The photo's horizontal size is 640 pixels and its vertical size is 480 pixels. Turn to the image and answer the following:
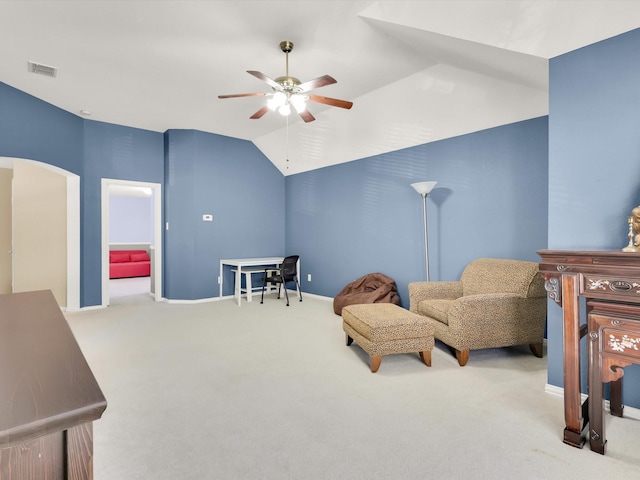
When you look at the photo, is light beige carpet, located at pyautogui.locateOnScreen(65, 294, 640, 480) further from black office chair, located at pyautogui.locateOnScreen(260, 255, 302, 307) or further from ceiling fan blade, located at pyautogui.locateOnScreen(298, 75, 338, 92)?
ceiling fan blade, located at pyautogui.locateOnScreen(298, 75, 338, 92)

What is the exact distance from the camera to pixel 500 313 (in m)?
2.90

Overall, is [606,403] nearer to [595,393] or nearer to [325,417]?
[595,393]

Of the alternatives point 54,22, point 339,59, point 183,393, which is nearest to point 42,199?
point 54,22

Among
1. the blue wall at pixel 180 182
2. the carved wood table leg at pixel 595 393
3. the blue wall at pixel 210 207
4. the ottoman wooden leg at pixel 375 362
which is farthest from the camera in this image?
the blue wall at pixel 210 207

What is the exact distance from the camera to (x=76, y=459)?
51 cm

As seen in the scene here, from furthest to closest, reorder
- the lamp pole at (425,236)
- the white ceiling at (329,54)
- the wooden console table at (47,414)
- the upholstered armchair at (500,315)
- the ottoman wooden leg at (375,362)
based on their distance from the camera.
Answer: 1. the lamp pole at (425,236)
2. the upholstered armchair at (500,315)
3. the ottoman wooden leg at (375,362)
4. the white ceiling at (329,54)
5. the wooden console table at (47,414)

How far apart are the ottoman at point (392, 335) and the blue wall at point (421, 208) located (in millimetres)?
1490

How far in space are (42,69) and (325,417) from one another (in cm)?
428

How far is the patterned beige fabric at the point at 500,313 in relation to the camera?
286 centimetres

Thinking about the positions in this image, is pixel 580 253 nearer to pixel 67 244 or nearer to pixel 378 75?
pixel 378 75

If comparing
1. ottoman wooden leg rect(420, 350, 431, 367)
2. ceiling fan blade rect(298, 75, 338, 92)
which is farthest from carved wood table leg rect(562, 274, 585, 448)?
ceiling fan blade rect(298, 75, 338, 92)

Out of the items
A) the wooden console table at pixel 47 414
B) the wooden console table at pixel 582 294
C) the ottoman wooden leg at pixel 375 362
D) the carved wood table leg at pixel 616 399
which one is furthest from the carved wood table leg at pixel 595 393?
the wooden console table at pixel 47 414

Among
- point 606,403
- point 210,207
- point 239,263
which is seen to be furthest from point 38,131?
point 606,403

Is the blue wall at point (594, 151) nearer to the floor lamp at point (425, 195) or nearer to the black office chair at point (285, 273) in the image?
the floor lamp at point (425, 195)
